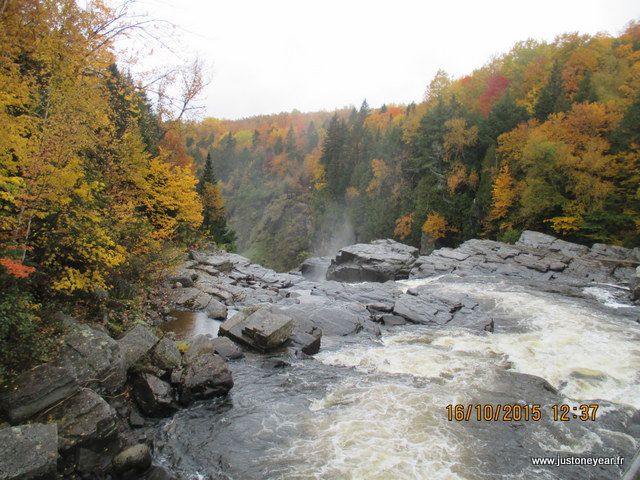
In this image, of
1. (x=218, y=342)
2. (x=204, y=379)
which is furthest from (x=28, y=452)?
(x=218, y=342)

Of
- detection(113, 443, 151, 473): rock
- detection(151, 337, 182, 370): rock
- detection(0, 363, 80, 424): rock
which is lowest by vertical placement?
detection(113, 443, 151, 473): rock

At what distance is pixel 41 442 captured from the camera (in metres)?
6.20

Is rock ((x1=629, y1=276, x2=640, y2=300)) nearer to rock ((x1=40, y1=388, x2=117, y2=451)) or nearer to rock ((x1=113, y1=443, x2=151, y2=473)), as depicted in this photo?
rock ((x1=113, y1=443, x2=151, y2=473))

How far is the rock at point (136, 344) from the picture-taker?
9597mm

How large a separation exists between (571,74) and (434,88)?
67.0 ft

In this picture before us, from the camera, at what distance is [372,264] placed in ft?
106

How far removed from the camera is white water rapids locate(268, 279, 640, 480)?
25.1 feet

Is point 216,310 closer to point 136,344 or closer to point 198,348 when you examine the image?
point 198,348

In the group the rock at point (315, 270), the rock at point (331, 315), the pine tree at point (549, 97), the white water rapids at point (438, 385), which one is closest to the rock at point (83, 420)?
the white water rapids at point (438, 385)

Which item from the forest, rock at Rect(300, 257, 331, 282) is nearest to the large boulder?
rock at Rect(300, 257, 331, 282)

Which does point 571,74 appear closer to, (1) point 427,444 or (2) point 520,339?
(2) point 520,339

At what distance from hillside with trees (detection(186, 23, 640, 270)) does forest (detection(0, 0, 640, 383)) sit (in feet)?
0.69

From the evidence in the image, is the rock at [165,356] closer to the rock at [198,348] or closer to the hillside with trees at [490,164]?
the rock at [198,348]

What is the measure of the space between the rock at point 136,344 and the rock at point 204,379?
120 centimetres
